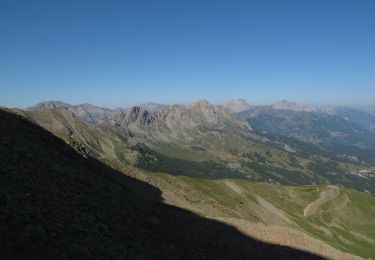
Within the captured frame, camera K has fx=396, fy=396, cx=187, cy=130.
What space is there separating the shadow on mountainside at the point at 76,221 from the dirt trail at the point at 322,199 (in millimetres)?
104820

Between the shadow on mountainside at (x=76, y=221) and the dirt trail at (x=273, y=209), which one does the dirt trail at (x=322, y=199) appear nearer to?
the dirt trail at (x=273, y=209)

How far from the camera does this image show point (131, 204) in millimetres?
44625

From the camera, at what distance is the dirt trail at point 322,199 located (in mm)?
153750

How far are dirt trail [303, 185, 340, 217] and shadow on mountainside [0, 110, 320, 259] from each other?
10482 cm

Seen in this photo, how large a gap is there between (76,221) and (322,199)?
5931 inches

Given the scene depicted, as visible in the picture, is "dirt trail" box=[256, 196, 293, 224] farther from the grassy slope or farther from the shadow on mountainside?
the shadow on mountainside

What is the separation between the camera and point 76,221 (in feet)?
97.7

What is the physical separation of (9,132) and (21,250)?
1028 inches

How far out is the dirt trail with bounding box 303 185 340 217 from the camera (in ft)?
504

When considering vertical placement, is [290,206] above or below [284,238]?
below

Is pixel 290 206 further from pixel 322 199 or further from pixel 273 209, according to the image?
pixel 273 209

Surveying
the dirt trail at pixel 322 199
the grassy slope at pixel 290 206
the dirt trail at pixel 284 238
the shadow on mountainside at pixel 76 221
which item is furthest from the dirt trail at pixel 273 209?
the shadow on mountainside at pixel 76 221

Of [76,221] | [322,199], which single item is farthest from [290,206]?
[76,221]

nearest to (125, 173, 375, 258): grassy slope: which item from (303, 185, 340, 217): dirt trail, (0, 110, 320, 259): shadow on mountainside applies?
(303, 185, 340, 217): dirt trail
